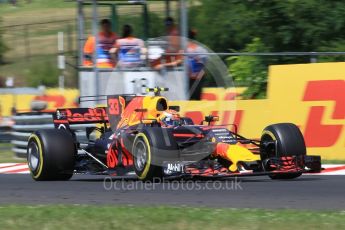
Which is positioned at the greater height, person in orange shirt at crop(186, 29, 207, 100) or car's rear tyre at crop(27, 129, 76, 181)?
person in orange shirt at crop(186, 29, 207, 100)

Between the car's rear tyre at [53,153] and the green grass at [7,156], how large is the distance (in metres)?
4.30

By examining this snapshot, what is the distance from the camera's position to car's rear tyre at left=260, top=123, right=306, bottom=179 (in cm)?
1032

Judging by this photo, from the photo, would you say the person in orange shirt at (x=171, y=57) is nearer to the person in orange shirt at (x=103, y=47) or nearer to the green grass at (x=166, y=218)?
the person in orange shirt at (x=103, y=47)

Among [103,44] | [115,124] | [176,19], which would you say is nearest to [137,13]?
[176,19]

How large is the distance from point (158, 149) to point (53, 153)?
5.97 feet

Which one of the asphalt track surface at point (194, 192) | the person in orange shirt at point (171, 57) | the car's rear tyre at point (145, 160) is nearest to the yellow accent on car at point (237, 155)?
the asphalt track surface at point (194, 192)

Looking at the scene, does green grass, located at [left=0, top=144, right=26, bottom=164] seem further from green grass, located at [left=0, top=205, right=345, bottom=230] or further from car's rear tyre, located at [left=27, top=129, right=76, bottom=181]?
green grass, located at [left=0, top=205, right=345, bottom=230]

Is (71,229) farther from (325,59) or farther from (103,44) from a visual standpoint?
(325,59)

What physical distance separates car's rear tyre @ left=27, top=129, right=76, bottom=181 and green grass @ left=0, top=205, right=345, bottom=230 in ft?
9.50

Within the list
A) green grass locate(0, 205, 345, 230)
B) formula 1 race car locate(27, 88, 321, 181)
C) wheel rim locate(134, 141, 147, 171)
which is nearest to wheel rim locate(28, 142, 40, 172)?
formula 1 race car locate(27, 88, 321, 181)

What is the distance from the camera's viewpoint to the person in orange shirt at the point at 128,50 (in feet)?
53.6

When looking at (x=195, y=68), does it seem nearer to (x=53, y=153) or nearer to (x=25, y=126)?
(x=25, y=126)

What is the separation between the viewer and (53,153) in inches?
435

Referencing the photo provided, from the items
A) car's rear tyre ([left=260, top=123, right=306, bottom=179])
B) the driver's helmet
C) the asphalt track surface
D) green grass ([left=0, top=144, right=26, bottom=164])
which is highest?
the driver's helmet
